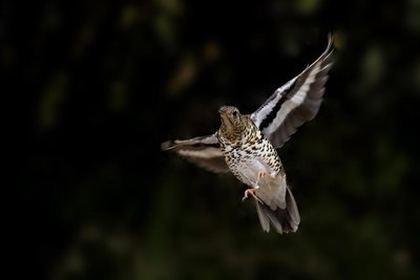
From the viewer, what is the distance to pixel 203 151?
39.8 inches

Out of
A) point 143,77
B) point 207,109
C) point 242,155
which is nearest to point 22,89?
point 143,77

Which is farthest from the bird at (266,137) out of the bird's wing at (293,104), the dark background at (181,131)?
the dark background at (181,131)

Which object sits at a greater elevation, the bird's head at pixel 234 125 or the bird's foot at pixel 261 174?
the bird's head at pixel 234 125

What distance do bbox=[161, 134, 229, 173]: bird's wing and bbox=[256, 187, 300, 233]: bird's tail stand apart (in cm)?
5

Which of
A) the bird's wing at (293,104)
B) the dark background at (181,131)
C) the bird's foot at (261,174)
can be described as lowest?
the bird's foot at (261,174)

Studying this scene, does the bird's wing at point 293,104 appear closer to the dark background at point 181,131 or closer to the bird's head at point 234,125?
the bird's head at point 234,125

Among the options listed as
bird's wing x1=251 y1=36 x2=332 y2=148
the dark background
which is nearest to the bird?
bird's wing x1=251 y1=36 x2=332 y2=148

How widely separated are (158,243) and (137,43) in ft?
2.49

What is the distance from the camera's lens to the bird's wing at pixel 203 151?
0.90 meters

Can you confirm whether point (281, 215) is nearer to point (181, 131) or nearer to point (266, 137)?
point (266, 137)

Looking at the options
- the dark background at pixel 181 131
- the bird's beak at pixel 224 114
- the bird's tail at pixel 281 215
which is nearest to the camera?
the bird's beak at pixel 224 114

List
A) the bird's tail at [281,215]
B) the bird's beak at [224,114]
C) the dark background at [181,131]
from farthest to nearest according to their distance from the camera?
the dark background at [181,131], the bird's tail at [281,215], the bird's beak at [224,114]

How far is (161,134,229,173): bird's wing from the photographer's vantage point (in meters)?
0.90

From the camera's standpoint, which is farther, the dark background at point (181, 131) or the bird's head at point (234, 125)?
the dark background at point (181, 131)
